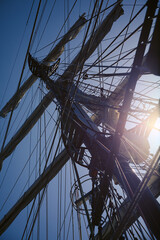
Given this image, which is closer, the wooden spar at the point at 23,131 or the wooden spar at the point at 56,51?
the wooden spar at the point at 56,51

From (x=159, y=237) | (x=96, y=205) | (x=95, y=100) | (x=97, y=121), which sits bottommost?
(x=159, y=237)

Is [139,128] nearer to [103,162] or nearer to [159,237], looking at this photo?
[103,162]

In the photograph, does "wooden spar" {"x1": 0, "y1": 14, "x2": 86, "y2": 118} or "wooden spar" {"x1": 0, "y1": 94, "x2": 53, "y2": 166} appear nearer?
"wooden spar" {"x1": 0, "y1": 14, "x2": 86, "y2": 118}

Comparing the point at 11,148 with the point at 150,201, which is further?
the point at 11,148

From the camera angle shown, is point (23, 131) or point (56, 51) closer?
point (23, 131)

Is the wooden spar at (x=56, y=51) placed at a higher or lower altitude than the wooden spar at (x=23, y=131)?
higher

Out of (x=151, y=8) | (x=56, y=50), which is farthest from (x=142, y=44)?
(x=56, y=50)

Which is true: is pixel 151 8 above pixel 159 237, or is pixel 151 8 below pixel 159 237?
above

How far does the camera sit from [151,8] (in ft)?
3.99

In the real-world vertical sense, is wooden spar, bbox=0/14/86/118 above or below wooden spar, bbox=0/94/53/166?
above

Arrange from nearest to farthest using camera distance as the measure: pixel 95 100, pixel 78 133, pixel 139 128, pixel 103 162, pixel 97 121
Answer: pixel 103 162 → pixel 78 133 → pixel 139 128 → pixel 95 100 → pixel 97 121

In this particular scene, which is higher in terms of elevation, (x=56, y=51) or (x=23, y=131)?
(x=56, y=51)

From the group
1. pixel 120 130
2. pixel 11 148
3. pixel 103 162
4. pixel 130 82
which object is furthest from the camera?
pixel 11 148

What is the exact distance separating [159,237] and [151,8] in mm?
2073
